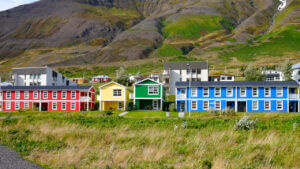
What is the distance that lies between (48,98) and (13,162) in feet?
160

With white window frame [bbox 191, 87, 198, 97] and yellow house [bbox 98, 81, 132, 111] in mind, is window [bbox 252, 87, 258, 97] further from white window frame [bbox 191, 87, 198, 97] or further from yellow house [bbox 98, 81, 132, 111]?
yellow house [bbox 98, 81, 132, 111]

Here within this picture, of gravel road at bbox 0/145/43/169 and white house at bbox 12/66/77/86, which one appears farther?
white house at bbox 12/66/77/86

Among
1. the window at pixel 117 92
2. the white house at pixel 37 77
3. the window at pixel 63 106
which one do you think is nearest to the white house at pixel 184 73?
→ the window at pixel 117 92

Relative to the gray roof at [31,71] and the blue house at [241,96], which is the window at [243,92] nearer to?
the blue house at [241,96]

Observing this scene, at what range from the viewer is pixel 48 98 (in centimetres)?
5834

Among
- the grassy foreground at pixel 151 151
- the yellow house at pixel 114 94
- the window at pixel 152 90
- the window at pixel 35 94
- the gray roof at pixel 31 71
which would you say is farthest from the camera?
the gray roof at pixel 31 71

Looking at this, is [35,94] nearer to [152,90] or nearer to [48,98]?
[48,98]

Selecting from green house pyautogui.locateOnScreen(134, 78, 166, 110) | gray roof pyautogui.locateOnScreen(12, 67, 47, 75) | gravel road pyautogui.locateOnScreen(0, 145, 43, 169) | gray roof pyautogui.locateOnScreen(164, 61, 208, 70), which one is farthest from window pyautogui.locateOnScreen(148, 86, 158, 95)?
gravel road pyautogui.locateOnScreen(0, 145, 43, 169)

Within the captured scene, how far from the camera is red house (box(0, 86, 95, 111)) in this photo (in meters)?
57.8

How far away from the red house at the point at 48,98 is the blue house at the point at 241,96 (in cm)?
Result: 2087

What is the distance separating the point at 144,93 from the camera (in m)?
55.2

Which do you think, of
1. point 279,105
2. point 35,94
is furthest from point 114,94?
point 279,105

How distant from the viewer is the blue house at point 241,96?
5106 cm

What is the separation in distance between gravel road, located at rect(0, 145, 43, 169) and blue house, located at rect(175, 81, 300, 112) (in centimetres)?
3999
